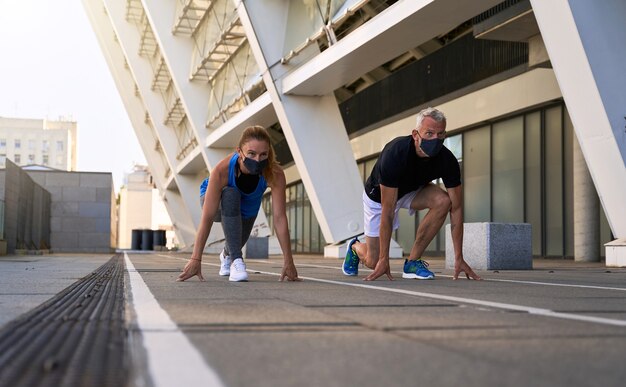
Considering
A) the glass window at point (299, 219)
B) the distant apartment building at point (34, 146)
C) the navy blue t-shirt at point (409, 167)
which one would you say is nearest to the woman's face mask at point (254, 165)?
the navy blue t-shirt at point (409, 167)

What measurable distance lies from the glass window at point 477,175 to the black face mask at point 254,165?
1541cm

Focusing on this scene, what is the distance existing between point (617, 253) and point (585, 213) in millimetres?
6235

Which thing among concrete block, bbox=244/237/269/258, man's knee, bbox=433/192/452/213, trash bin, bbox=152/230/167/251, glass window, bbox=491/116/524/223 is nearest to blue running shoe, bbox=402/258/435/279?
man's knee, bbox=433/192/452/213

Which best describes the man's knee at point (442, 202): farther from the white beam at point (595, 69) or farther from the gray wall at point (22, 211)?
the gray wall at point (22, 211)

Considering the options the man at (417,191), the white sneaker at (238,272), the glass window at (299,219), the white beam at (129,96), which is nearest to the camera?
the man at (417,191)

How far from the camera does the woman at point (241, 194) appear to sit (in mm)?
6453

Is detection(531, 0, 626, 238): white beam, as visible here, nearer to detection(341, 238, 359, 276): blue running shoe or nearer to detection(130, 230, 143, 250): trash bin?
detection(341, 238, 359, 276): blue running shoe

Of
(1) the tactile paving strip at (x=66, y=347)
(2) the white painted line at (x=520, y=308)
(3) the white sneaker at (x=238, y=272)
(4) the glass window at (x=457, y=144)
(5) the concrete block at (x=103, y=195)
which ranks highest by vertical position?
(4) the glass window at (x=457, y=144)

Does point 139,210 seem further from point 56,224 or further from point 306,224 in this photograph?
point 306,224

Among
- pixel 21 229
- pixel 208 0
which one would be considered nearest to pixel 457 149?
pixel 208 0

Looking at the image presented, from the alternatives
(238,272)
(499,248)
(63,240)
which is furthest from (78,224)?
(238,272)

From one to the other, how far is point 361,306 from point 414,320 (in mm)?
766

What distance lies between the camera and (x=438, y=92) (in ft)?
75.0

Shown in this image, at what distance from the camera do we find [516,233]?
37.1 feet
